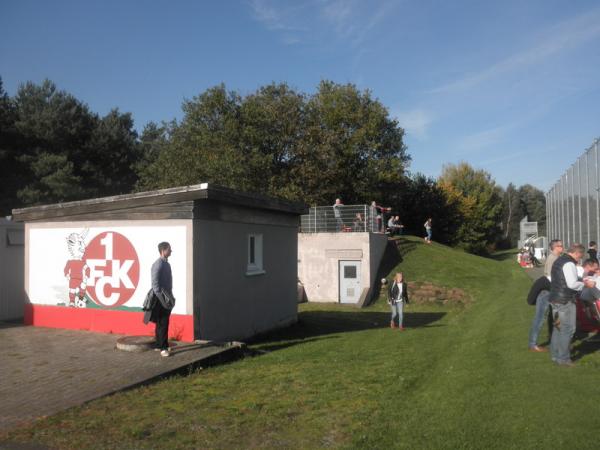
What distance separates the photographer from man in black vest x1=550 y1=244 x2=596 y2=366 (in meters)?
7.49

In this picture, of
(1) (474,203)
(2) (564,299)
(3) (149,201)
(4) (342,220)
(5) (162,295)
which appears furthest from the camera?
(1) (474,203)

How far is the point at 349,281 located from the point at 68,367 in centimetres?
1944

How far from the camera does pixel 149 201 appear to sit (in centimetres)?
1063

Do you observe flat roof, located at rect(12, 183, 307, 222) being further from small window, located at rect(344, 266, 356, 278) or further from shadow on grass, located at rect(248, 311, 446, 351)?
small window, located at rect(344, 266, 356, 278)

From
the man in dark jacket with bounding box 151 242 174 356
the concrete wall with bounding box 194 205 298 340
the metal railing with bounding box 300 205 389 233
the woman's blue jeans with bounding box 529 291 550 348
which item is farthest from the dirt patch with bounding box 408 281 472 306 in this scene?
the man in dark jacket with bounding box 151 242 174 356

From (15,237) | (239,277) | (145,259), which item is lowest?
(239,277)

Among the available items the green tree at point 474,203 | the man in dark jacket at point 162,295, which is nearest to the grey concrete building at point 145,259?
the man in dark jacket at point 162,295

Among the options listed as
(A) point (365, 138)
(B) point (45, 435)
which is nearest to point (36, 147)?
(A) point (365, 138)

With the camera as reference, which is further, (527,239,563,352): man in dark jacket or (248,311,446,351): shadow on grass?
(248,311,446,351): shadow on grass

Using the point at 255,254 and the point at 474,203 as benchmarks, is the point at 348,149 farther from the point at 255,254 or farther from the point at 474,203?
the point at 255,254

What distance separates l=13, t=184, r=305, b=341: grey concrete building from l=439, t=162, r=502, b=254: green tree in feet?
154

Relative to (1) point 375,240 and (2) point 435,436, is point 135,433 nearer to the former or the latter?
(2) point 435,436

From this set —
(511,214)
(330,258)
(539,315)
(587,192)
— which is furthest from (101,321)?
(511,214)

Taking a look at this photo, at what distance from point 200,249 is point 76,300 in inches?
128
